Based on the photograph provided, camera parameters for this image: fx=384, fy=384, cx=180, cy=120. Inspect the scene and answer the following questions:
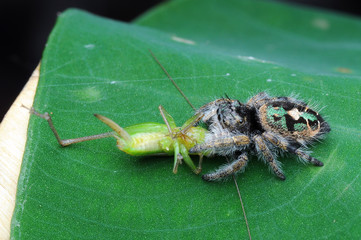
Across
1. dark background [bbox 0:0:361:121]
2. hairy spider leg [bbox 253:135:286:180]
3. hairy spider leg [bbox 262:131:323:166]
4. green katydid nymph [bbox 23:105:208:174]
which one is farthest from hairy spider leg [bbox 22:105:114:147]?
dark background [bbox 0:0:361:121]

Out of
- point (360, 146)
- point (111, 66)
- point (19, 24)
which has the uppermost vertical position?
point (111, 66)

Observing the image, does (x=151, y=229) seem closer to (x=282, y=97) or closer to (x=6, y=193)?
(x=6, y=193)

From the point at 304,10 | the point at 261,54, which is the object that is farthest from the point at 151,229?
the point at 304,10

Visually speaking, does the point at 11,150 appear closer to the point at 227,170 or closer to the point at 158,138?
the point at 158,138

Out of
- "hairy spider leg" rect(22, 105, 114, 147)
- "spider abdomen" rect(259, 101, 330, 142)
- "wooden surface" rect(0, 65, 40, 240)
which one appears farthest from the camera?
"spider abdomen" rect(259, 101, 330, 142)

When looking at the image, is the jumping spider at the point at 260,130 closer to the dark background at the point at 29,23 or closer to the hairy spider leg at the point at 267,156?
the hairy spider leg at the point at 267,156

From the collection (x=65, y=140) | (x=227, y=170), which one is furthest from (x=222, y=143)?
(x=65, y=140)

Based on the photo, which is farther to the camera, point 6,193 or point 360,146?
point 360,146

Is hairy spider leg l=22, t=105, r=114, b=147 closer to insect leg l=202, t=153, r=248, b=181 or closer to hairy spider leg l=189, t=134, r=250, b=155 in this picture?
hairy spider leg l=189, t=134, r=250, b=155

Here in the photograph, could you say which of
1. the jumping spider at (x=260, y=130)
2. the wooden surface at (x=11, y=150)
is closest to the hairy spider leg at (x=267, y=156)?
the jumping spider at (x=260, y=130)
